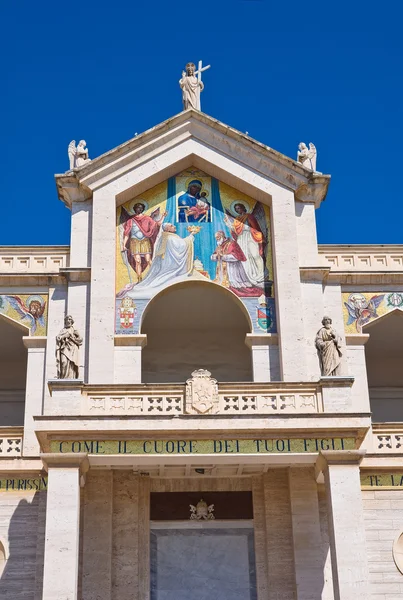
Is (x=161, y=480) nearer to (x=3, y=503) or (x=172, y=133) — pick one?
(x=3, y=503)

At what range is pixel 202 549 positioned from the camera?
992 inches

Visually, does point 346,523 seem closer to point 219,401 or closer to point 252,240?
point 219,401

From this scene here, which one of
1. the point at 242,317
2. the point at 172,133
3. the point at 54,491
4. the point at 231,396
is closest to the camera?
the point at 54,491

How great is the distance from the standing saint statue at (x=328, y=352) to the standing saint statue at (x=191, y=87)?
8966 millimetres

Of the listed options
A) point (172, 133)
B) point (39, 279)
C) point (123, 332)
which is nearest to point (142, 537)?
point (123, 332)

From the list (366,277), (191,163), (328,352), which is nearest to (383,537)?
(328,352)

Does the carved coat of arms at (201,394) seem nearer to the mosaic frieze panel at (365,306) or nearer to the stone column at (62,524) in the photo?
the stone column at (62,524)

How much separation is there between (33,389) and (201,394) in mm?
5191

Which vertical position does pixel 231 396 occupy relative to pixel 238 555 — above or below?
above

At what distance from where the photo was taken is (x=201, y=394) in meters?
24.2

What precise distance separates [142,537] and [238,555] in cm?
225

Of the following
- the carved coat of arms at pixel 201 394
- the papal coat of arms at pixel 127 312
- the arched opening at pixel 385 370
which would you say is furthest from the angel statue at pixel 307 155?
the carved coat of arms at pixel 201 394

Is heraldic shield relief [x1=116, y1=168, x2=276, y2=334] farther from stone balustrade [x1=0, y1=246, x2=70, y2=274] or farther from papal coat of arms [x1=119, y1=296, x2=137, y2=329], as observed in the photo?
stone balustrade [x1=0, y1=246, x2=70, y2=274]

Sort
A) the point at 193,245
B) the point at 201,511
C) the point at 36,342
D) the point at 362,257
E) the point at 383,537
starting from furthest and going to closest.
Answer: the point at 362,257 → the point at 193,245 → the point at 36,342 → the point at 201,511 → the point at 383,537
